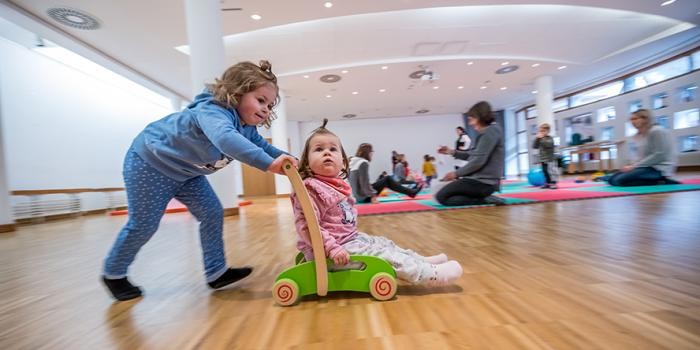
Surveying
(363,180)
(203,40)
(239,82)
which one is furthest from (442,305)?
(203,40)

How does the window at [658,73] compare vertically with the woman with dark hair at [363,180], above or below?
above

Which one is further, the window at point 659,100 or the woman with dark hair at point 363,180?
the window at point 659,100

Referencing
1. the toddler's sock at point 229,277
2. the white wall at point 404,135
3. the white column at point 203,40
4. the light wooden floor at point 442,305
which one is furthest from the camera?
the white wall at point 404,135

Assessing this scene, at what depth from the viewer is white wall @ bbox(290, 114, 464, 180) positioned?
15.3m

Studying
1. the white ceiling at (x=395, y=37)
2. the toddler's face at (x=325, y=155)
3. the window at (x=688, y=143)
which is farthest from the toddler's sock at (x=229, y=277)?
the window at (x=688, y=143)

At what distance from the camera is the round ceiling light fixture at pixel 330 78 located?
8231 millimetres

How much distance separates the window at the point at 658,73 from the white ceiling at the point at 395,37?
13.1 inches

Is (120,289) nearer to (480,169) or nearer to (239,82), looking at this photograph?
(239,82)

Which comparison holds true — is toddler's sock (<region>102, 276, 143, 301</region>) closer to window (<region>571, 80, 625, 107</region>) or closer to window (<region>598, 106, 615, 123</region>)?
window (<region>598, 106, 615, 123</region>)

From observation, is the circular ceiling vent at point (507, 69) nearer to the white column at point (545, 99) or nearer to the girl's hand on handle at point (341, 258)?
the white column at point (545, 99)

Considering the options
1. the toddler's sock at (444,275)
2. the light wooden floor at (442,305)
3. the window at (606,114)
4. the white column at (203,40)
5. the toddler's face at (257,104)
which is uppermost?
the white column at (203,40)

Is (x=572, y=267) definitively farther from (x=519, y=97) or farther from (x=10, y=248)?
(x=519, y=97)

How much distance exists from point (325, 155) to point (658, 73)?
1272cm

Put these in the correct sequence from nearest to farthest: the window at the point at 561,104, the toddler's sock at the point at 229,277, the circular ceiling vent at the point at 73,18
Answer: the toddler's sock at the point at 229,277 → the circular ceiling vent at the point at 73,18 → the window at the point at 561,104
